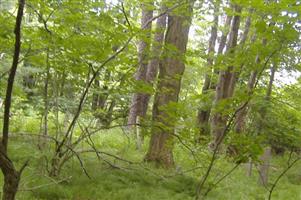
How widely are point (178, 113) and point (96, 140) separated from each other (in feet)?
15.0

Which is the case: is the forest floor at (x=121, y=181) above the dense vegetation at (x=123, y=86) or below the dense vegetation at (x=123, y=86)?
below

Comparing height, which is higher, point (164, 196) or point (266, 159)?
point (266, 159)

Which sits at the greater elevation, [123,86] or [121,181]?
[123,86]

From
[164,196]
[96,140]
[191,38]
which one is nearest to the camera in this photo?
[164,196]

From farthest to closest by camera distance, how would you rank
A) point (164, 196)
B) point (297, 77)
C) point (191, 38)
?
point (191, 38) → point (297, 77) → point (164, 196)

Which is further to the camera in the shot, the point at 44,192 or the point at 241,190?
the point at 241,190

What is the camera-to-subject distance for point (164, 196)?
5762mm

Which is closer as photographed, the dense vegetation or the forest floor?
the dense vegetation

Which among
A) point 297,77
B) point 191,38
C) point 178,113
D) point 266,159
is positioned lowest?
point 266,159

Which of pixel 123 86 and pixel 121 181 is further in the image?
pixel 121 181

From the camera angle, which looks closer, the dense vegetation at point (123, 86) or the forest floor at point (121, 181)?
the dense vegetation at point (123, 86)

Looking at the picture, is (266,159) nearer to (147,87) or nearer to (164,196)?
(164,196)

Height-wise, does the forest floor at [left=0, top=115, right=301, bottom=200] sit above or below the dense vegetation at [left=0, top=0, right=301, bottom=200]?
below

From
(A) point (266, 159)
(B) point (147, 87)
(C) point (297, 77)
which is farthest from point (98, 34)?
(C) point (297, 77)
